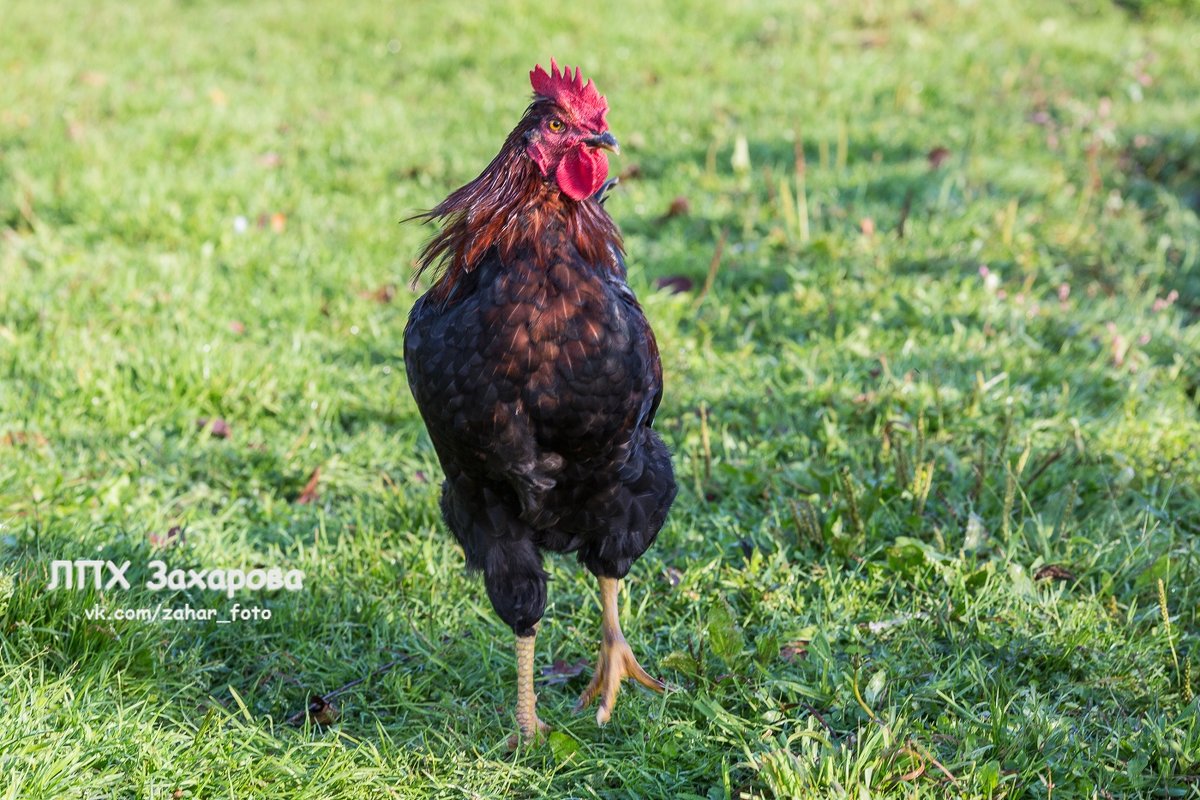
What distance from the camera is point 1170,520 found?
12.1 feet

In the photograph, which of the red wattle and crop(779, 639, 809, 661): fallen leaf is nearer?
the red wattle

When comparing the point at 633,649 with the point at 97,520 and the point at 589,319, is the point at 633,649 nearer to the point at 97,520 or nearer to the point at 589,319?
the point at 589,319

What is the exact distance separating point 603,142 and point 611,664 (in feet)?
4.90

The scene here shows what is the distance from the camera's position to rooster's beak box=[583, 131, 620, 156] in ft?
8.56

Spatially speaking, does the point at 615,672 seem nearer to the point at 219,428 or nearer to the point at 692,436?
the point at 692,436

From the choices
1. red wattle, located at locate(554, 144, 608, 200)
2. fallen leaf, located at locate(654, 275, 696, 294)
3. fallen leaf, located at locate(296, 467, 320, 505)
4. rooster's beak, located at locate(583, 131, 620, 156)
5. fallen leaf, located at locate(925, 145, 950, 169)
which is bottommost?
fallen leaf, located at locate(296, 467, 320, 505)

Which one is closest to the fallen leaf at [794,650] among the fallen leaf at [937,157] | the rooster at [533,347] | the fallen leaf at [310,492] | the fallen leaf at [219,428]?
the rooster at [533,347]

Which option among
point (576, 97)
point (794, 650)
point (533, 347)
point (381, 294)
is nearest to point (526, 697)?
point (794, 650)

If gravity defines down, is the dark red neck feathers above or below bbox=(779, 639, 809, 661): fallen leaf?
above

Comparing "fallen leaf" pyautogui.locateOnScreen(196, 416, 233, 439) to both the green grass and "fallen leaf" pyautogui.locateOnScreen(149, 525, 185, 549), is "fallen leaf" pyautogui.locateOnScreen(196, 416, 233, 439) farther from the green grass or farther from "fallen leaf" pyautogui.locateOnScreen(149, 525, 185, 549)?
"fallen leaf" pyautogui.locateOnScreen(149, 525, 185, 549)

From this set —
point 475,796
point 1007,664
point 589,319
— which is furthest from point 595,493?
point 1007,664

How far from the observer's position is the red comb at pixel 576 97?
262 centimetres

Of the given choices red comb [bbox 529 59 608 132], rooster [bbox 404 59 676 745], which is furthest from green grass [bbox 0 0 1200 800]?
red comb [bbox 529 59 608 132]

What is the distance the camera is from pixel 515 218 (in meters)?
2.64
